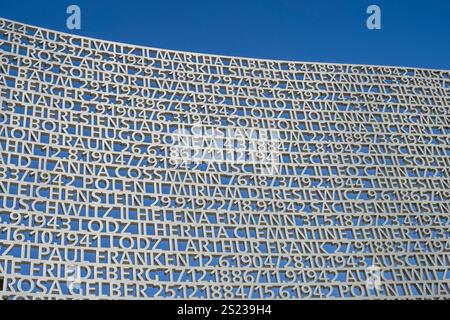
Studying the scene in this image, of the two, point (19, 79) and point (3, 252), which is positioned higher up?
point (19, 79)

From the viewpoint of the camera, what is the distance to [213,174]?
400 inches

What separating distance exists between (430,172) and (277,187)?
268 cm

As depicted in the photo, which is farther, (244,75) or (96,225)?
(244,75)

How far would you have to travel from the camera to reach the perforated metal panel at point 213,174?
909cm

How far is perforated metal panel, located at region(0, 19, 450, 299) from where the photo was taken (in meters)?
9.09

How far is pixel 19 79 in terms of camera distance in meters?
10.1

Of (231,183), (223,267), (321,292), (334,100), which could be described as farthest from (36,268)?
(334,100)
